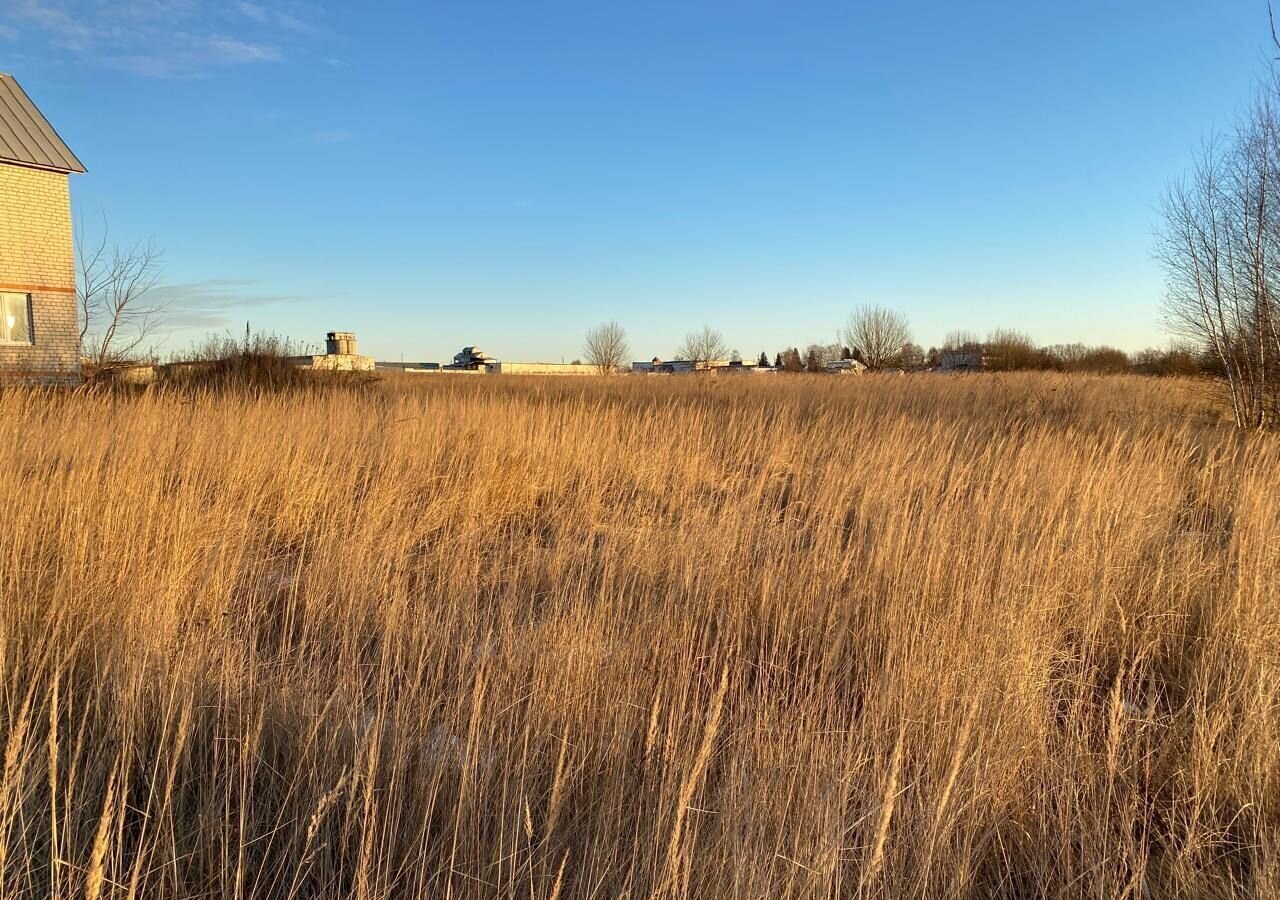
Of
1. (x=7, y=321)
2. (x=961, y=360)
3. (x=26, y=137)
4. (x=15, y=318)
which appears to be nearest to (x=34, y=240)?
(x=15, y=318)

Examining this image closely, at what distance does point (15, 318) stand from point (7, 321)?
0.64ft

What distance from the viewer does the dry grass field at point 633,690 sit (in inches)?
60.1

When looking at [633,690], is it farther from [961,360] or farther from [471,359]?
[471,359]

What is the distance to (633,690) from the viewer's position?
7.17 ft

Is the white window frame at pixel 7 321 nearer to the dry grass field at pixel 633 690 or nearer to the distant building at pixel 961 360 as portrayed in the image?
the dry grass field at pixel 633 690

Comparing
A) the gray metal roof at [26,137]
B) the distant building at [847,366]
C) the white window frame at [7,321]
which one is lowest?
the white window frame at [7,321]

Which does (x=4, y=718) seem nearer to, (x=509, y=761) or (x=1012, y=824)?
(x=509, y=761)

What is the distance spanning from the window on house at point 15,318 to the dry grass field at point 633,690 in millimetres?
15993

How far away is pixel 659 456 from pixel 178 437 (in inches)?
176

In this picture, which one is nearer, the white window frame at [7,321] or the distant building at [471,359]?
the white window frame at [7,321]

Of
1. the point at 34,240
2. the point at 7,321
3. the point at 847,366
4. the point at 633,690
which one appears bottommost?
the point at 633,690

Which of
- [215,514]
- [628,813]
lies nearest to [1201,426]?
[628,813]

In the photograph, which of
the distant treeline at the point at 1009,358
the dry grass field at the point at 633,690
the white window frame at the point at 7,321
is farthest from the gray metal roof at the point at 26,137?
the distant treeline at the point at 1009,358

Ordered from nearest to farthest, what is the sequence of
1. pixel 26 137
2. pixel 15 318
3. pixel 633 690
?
1. pixel 633 690
2. pixel 26 137
3. pixel 15 318
